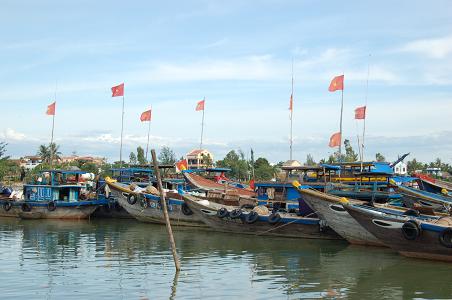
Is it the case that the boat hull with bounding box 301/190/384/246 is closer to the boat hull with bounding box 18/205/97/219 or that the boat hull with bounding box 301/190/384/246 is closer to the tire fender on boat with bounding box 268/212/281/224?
the tire fender on boat with bounding box 268/212/281/224

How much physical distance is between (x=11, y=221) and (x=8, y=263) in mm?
14743

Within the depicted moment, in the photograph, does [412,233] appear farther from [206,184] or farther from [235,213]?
[206,184]

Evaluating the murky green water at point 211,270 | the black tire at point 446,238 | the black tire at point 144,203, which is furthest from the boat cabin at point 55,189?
the black tire at point 446,238

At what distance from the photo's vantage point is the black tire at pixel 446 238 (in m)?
14.7

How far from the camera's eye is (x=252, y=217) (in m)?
21.2

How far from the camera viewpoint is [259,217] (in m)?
21.1

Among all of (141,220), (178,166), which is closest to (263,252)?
(141,220)

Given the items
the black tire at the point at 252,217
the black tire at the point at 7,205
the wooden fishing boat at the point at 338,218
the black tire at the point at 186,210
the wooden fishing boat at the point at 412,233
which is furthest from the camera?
the black tire at the point at 7,205

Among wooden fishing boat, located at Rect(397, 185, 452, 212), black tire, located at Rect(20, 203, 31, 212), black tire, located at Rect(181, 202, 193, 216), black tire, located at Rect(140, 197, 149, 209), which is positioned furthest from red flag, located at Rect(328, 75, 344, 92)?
black tire, located at Rect(20, 203, 31, 212)

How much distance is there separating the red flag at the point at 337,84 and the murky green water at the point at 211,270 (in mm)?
9113

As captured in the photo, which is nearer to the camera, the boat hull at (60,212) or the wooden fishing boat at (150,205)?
the wooden fishing boat at (150,205)

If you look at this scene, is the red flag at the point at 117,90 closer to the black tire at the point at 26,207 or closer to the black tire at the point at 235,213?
the black tire at the point at 26,207

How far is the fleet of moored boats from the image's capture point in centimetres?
1595

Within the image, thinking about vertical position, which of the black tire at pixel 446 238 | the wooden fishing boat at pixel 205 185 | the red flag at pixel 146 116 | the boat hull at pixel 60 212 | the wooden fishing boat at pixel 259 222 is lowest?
the boat hull at pixel 60 212
